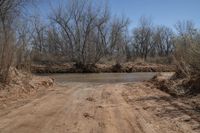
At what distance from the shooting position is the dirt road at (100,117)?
759 centimetres

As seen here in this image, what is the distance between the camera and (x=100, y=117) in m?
8.92

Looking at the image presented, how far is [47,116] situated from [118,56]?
141ft

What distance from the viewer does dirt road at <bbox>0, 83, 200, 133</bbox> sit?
759 cm

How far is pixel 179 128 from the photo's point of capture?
25.0ft

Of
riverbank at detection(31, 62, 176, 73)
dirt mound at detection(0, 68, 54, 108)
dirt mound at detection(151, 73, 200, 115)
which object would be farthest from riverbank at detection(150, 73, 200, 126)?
riverbank at detection(31, 62, 176, 73)

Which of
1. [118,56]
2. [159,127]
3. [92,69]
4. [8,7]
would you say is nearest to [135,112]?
[159,127]

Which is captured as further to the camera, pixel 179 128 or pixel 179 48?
pixel 179 48

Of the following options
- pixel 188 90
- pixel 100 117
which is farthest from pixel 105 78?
pixel 100 117

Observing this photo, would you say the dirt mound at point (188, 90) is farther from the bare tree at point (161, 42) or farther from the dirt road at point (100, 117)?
the bare tree at point (161, 42)

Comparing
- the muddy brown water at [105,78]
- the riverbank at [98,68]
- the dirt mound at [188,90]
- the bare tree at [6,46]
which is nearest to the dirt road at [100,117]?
the dirt mound at [188,90]

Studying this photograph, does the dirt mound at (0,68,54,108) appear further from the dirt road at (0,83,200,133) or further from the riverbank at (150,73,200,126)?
the riverbank at (150,73,200,126)

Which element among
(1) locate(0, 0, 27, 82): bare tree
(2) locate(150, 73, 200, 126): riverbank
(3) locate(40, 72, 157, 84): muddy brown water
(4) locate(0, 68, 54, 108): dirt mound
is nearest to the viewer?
(2) locate(150, 73, 200, 126): riverbank

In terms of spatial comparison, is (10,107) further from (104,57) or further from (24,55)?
(104,57)

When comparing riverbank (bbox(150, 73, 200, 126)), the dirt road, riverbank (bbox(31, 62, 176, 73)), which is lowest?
the dirt road
